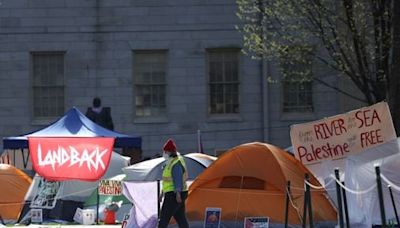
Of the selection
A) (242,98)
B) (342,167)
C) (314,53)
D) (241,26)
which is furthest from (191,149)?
(342,167)

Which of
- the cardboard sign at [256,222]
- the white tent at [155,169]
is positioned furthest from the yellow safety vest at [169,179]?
the white tent at [155,169]

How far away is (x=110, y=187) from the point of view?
1759 centimetres

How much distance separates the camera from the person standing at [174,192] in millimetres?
12938

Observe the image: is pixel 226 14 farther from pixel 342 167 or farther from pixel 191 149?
pixel 342 167

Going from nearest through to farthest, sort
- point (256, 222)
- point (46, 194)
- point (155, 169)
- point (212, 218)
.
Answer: point (256, 222) → point (212, 218) → point (155, 169) → point (46, 194)

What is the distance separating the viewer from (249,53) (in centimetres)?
2469

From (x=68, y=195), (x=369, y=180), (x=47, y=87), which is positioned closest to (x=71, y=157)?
(x=68, y=195)

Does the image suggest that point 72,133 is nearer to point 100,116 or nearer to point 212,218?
point 100,116

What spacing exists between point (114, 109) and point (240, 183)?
37.1 ft

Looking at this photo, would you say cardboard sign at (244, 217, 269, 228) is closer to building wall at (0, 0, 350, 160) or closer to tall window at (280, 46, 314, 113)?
tall window at (280, 46, 314, 113)

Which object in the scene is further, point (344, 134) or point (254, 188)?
point (254, 188)

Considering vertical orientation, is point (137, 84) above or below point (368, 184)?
above

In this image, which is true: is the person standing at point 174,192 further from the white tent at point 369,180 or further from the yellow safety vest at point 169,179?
the white tent at point 369,180

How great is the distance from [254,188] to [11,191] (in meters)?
6.90
